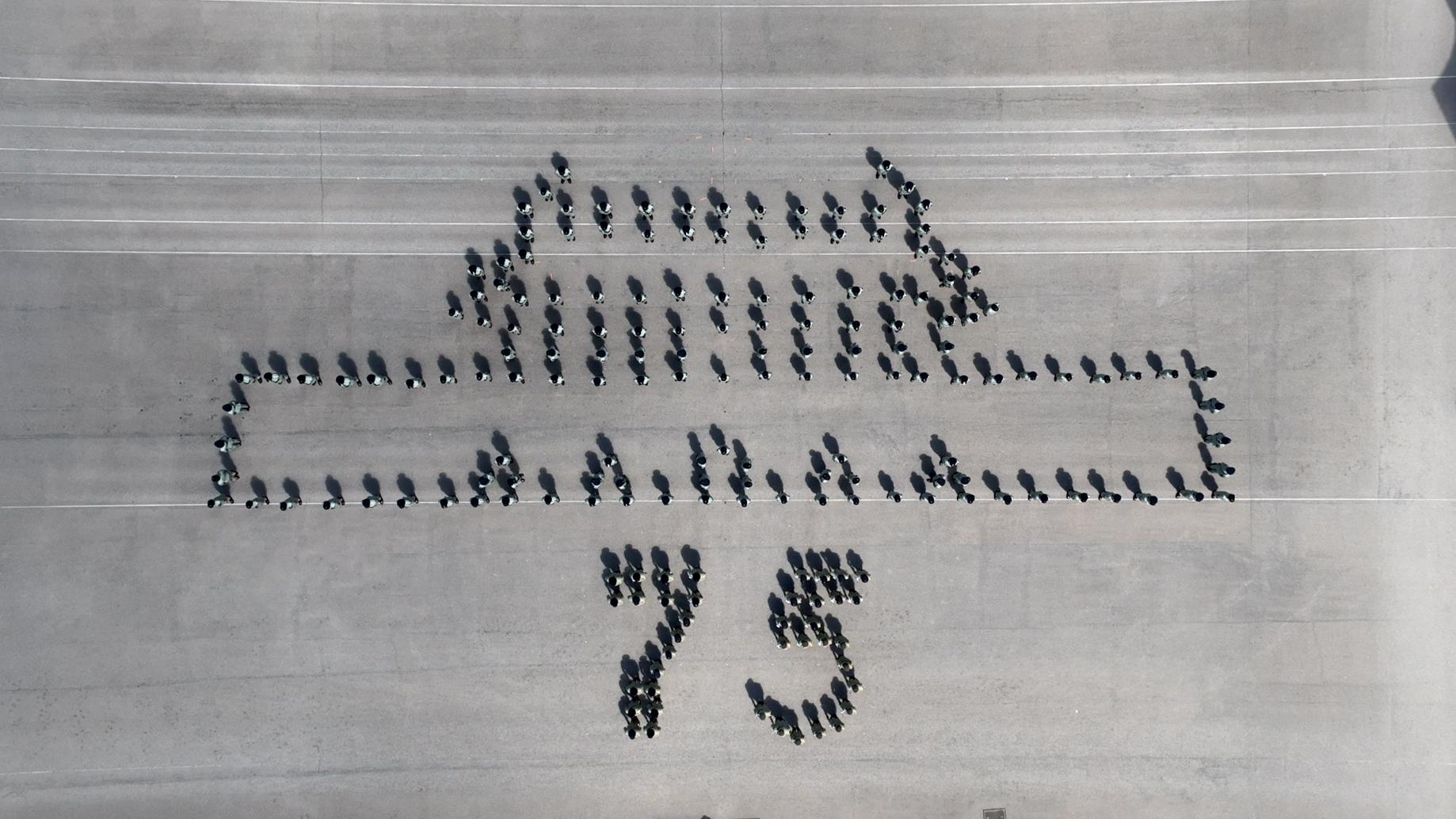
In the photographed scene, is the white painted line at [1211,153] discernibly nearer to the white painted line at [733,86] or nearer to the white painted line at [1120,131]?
the white painted line at [1120,131]

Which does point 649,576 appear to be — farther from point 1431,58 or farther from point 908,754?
point 1431,58

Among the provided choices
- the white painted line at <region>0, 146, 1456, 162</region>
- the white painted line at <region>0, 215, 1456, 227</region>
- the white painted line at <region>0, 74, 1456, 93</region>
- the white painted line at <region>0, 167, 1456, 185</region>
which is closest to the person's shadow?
the white painted line at <region>0, 74, 1456, 93</region>

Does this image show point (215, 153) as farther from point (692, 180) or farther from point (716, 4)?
point (716, 4)

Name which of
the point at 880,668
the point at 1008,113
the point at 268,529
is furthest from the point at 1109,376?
the point at 268,529

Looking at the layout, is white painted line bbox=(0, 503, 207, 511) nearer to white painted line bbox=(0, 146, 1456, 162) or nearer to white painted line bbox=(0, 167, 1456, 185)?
white painted line bbox=(0, 167, 1456, 185)

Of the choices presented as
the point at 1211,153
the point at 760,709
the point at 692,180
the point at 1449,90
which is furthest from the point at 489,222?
the point at 1449,90
